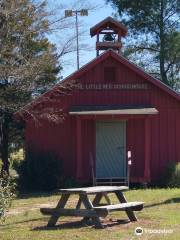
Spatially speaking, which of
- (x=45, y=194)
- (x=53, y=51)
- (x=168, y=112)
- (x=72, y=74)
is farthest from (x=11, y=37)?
(x=168, y=112)

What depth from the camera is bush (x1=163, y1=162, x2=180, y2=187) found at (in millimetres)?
19828

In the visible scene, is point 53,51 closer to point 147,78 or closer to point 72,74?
point 72,74

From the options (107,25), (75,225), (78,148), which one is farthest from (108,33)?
(75,225)

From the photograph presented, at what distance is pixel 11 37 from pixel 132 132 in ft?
28.7

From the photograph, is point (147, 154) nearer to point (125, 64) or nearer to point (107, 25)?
point (125, 64)

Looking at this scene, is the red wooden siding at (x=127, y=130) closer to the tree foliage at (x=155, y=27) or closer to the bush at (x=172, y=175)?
the bush at (x=172, y=175)

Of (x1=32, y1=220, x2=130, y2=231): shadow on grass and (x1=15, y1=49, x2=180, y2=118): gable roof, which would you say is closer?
(x1=32, y1=220, x2=130, y2=231): shadow on grass

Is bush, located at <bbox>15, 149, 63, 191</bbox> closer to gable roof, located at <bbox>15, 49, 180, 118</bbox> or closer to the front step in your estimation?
the front step

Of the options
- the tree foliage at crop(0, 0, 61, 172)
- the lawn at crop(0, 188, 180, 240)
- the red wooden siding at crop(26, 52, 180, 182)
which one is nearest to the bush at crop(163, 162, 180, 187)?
the red wooden siding at crop(26, 52, 180, 182)

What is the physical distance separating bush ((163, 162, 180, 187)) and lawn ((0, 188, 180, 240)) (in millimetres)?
4587

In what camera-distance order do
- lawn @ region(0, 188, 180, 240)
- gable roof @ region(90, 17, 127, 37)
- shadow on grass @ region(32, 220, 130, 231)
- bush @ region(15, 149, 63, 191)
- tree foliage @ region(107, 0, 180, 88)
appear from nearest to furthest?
lawn @ region(0, 188, 180, 240) → shadow on grass @ region(32, 220, 130, 231) → bush @ region(15, 149, 63, 191) → gable roof @ region(90, 17, 127, 37) → tree foliage @ region(107, 0, 180, 88)

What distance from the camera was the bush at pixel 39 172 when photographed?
19656mm

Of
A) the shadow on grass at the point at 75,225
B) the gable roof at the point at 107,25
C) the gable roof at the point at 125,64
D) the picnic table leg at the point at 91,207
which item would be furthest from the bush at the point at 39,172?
the picnic table leg at the point at 91,207

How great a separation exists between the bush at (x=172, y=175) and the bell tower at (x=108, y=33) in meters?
5.56
